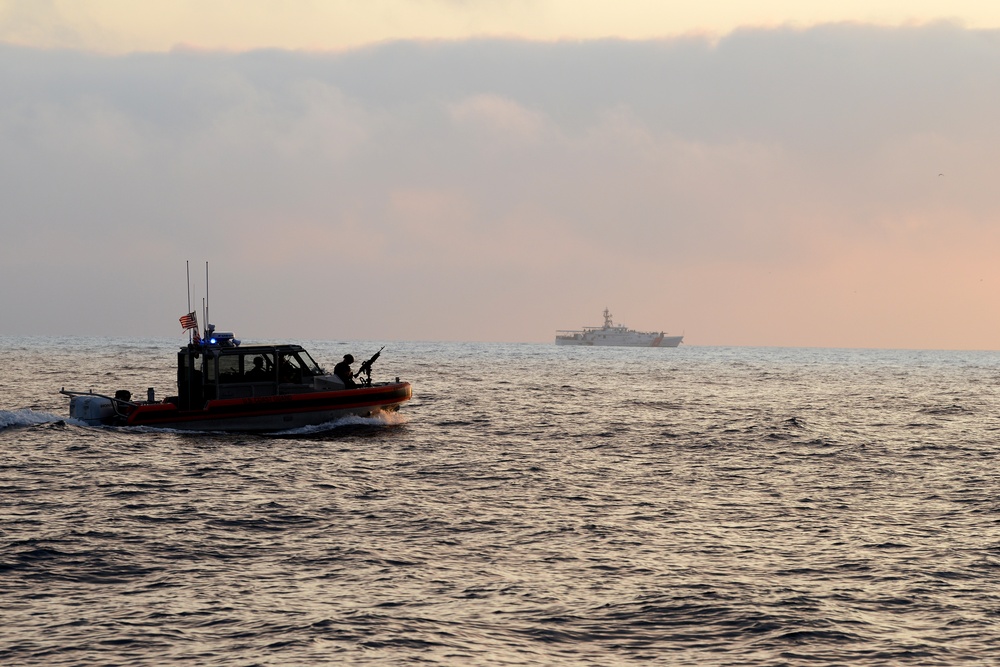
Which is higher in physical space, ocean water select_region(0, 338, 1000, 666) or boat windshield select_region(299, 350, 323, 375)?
boat windshield select_region(299, 350, 323, 375)

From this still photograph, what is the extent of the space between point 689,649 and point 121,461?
16.3 metres

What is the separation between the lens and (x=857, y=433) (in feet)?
109

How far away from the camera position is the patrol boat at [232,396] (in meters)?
28.4

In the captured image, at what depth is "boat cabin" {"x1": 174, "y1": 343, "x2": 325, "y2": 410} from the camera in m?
28.5

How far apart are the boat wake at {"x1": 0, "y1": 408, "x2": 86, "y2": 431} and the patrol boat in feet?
3.29

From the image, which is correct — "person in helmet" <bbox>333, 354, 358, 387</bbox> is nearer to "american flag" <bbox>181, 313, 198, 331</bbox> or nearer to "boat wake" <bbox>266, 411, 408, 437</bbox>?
"boat wake" <bbox>266, 411, 408, 437</bbox>

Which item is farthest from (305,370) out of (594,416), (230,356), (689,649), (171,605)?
(689,649)

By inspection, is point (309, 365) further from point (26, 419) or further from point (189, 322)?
point (26, 419)

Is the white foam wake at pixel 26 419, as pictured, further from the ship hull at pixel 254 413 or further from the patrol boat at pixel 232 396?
the ship hull at pixel 254 413

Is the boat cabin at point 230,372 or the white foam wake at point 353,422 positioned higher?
the boat cabin at point 230,372

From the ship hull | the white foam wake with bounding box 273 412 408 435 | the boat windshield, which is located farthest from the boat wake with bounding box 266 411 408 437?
the boat windshield

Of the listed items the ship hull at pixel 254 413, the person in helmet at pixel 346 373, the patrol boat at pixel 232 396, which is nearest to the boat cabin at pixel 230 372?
the patrol boat at pixel 232 396

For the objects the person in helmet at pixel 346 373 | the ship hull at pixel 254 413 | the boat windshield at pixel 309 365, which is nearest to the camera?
the ship hull at pixel 254 413

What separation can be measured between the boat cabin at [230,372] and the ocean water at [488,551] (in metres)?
1.30
